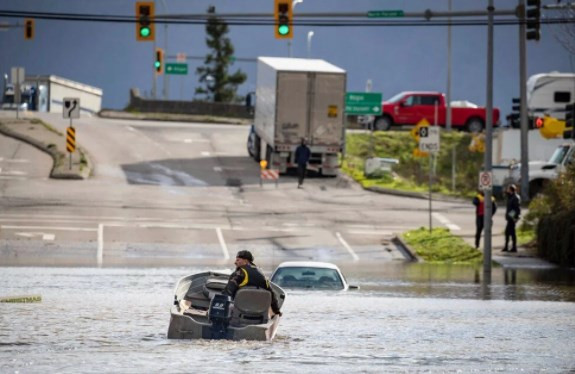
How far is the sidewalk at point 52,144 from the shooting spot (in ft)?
187

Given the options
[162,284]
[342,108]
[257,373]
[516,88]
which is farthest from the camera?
[516,88]

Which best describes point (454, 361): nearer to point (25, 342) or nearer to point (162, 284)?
point (25, 342)

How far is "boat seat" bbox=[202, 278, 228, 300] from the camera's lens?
2359cm

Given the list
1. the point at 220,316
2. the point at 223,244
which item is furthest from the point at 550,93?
the point at 220,316

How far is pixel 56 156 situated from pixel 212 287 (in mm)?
37654

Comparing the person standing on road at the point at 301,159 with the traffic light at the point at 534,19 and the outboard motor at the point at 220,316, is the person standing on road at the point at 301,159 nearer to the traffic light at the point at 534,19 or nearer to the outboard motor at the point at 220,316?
the traffic light at the point at 534,19

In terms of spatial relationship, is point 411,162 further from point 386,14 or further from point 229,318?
point 229,318

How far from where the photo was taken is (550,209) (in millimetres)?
45781

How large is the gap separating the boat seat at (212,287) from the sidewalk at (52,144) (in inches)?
1305

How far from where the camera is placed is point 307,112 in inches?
2375

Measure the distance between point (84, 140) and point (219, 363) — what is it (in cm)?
4875

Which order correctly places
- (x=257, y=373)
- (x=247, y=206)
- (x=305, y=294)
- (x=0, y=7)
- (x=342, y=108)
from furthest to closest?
1. (x=0, y=7)
2. (x=342, y=108)
3. (x=247, y=206)
4. (x=305, y=294)
5. (x=257, y=373)

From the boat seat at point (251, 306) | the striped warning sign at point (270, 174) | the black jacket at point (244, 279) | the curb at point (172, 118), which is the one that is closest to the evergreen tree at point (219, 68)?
the curb at point (172, 118)

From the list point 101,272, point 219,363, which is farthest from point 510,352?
point 101,272
